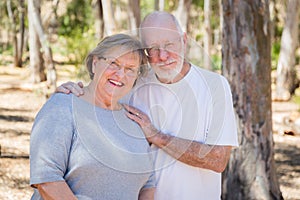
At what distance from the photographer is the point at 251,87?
579 centimetres

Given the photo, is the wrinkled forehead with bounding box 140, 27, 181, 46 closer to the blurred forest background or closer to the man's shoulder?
the blurred forest background

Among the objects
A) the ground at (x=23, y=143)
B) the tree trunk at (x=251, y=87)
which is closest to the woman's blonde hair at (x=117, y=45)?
the tree trunk at (x=251, y=87)

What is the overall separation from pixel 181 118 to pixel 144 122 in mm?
192

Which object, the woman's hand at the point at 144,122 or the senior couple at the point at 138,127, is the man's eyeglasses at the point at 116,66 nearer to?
the senior couple at the point at 138,127

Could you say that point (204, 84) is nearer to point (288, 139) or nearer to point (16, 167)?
point (16, 167)

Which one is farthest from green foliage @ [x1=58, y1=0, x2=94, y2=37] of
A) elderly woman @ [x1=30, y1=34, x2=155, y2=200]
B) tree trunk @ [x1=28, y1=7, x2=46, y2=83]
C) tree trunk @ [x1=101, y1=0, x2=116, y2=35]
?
elderly woman @ [x1=30, y1=34, x2=155, y2=200]

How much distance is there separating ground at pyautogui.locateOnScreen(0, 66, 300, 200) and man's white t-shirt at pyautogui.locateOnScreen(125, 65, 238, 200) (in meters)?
4.60

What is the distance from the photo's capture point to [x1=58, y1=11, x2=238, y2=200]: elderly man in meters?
2.80

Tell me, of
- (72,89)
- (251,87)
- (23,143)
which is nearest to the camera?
(72,89)

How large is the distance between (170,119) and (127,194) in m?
0.42

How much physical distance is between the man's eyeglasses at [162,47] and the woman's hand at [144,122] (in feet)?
0.84

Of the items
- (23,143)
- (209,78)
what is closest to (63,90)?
(209,78)

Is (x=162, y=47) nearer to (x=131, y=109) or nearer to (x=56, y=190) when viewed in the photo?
(x=131, y=109)

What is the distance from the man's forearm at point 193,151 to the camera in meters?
2.79
